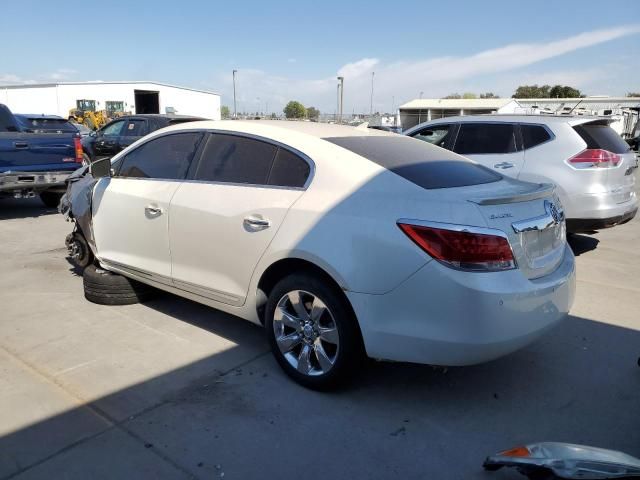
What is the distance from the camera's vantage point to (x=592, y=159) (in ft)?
19.4

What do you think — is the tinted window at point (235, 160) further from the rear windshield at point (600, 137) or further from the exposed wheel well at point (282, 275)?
the rear windshield at point (600, 137)

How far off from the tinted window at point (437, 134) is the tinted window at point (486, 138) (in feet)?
0.63

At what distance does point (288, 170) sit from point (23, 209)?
8563 mm

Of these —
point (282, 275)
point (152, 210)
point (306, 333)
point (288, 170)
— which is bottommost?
point (306, 333)

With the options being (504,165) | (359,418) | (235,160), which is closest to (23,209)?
(235,160)

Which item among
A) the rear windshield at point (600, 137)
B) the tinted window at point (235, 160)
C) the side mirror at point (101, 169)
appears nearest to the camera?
the tinted window at point (235, 160)

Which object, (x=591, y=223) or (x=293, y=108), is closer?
(x=591, y=223)

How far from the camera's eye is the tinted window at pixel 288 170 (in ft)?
10.7

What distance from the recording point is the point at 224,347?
388 cm

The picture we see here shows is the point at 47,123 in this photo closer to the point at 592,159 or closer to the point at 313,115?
the point at 592,159

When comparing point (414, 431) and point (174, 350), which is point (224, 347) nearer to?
point (174, 350)

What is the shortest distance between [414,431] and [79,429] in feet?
6.06

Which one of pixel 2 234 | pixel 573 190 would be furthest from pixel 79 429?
pixel 2 234

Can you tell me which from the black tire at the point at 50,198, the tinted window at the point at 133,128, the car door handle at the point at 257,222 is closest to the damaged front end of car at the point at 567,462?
the car door handle at the point at 257,222
